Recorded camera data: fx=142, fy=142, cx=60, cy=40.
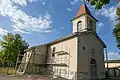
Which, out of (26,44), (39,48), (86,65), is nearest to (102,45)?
(86,65)

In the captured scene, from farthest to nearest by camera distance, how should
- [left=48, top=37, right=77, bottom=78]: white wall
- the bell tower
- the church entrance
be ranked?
1. the bell tower
2. the church entrance
3. [left=48, top=37, right=77, bottom=78]: white wall

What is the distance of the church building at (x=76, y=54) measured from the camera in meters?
22.9

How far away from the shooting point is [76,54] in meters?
22.5

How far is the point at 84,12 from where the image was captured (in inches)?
1126

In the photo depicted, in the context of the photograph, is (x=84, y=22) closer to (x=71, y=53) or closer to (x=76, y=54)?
(x=71, y=53)

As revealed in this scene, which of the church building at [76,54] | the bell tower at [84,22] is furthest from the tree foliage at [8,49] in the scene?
the bell tower at [84,22]

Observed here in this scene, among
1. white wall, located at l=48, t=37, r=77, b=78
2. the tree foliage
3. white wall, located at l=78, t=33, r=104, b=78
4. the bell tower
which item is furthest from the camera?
the tree foliage

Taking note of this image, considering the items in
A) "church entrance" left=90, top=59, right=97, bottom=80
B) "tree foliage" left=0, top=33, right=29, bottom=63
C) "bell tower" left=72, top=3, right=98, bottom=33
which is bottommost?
"church entrance" left=90, top=59, right=97, bottom=80

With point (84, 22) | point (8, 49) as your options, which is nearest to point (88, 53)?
point (84, 22)

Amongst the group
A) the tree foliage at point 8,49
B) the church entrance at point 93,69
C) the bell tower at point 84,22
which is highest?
the bell tower at point 84,22

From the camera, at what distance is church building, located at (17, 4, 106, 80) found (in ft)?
75.0

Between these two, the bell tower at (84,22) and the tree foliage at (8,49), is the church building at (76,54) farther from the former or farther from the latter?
the tree foliage at (8,49)

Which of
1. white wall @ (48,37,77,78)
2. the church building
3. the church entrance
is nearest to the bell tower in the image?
the church building

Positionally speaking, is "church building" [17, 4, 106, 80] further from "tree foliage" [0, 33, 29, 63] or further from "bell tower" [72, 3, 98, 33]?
"tree foliage" [0, 33, 29, 63]
